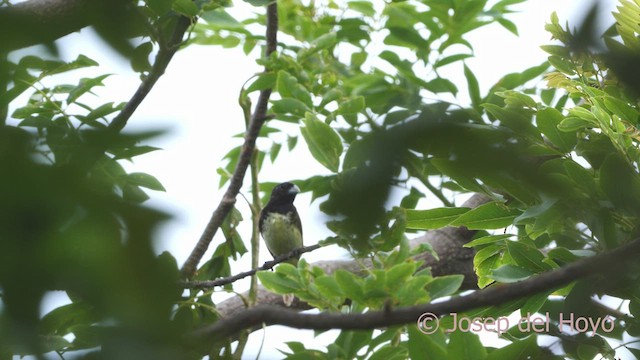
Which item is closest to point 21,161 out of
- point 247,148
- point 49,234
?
point 49,234

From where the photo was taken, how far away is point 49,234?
1.65ft

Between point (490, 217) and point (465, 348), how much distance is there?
509 mm

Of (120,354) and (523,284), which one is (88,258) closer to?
(120,354)

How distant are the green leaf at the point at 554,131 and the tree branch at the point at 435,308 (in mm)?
1327

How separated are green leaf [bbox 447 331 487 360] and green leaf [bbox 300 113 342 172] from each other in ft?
2.17

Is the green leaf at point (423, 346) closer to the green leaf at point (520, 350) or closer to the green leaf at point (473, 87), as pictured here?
the green leaf at point (520, 350)

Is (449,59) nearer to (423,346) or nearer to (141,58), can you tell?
(423,346)

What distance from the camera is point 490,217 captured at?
230 centimetres

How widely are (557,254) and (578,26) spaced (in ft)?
5.27

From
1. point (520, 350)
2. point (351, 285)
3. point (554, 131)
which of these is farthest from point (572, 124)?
point (351, 285)

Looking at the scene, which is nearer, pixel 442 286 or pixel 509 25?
pixel 442 286

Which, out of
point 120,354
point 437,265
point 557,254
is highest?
point 437,265

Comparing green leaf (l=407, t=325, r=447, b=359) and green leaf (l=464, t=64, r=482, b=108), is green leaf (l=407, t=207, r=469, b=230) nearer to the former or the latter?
green leaf (l=464, t=64, r=482, b=108)

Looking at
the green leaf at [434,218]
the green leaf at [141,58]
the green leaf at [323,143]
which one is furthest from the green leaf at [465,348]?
the green leaf at [141,58]
